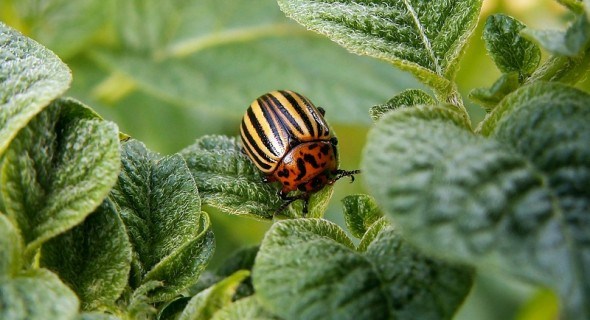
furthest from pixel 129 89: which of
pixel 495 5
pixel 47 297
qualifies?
pixel 47 297

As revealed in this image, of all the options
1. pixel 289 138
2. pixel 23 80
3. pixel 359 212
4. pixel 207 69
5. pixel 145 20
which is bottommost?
pixel 207 69

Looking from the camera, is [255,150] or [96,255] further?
[255,150]

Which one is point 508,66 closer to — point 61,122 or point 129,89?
point 61,122

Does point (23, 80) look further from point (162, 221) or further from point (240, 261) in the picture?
point (240, 261)

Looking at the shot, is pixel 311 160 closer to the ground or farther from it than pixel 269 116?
closer to the ground

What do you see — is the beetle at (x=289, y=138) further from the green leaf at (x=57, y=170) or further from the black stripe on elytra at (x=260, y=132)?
the green leaf at (x=57, y=170)

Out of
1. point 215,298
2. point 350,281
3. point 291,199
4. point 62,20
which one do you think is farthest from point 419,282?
point 62,20

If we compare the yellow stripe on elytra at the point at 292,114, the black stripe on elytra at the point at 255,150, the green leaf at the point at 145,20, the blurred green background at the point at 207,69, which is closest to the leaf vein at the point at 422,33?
the black stripe on elytra at the point at 255,150
